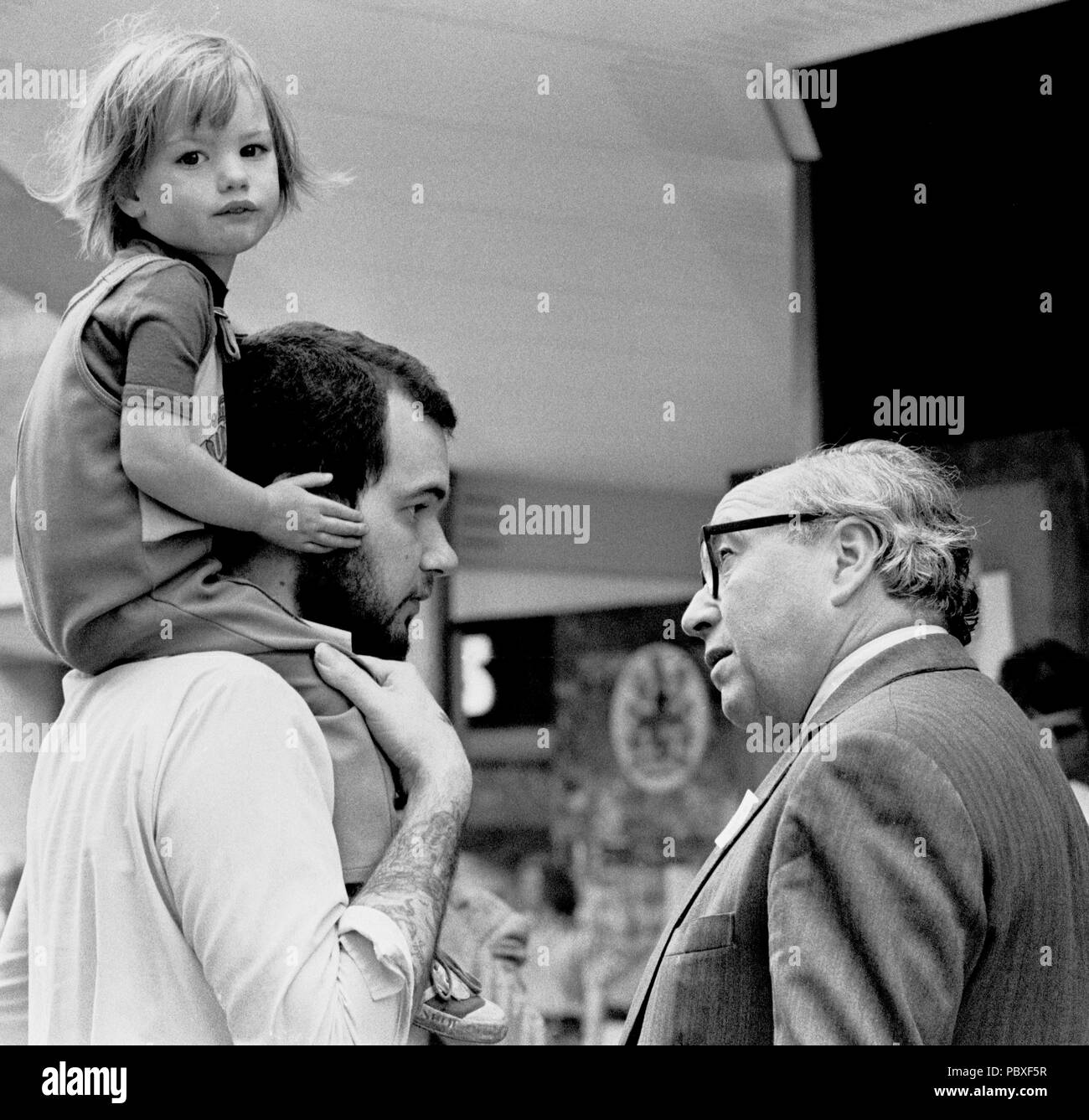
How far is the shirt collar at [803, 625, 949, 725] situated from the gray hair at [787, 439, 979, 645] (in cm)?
5

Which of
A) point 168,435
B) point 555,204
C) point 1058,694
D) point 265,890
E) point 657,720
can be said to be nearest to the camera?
point 265,890

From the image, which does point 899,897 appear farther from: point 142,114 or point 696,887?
point 142,114

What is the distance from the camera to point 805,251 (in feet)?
13.7

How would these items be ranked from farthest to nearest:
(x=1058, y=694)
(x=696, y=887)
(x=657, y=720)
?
1. (x=657, y=720)
2. (x=1058, y=694)
3. (x=696, y=887)

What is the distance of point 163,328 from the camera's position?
179 centimetres

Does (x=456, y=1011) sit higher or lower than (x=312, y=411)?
lower

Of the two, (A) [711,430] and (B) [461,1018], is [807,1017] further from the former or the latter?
(A) [711,430]

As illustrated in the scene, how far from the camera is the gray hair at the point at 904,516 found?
2.10 m

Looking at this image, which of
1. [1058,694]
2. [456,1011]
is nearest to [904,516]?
[456,1011]


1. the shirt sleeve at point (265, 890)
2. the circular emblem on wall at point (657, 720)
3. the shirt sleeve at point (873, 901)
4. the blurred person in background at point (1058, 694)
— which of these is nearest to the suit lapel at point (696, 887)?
the shirt sleeve at point (873, 901)

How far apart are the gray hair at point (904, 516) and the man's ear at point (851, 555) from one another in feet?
0.03

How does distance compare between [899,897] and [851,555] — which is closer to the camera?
[899,897]

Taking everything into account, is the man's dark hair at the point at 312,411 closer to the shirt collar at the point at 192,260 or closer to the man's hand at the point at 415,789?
the shirt collar at the point at 192,260

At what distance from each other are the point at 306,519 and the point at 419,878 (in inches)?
17.6
